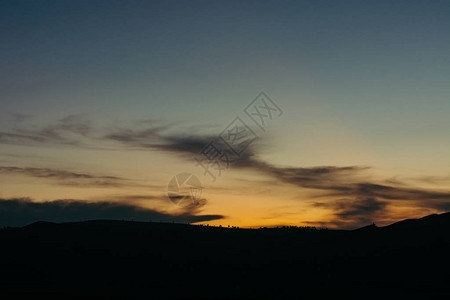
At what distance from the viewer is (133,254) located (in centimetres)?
7838

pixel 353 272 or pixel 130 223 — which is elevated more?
pixel 130 223

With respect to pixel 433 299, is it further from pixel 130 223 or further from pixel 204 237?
pixel 130 223

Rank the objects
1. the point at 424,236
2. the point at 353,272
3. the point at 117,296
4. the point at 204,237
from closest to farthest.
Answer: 1. the point at 117,296
2. the point at 353,272
3. the point at 424,236
4. the point at 204,237

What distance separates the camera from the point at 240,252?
8012cm

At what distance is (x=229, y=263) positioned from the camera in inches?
2906

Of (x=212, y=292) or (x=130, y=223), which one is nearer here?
(x=212, y=292)

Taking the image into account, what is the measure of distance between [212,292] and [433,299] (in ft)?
80.0

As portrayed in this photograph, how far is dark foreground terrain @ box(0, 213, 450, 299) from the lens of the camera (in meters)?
59.9

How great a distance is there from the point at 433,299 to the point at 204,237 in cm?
4721

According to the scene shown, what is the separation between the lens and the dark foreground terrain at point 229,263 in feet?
197

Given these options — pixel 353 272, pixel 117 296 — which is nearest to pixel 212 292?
pixel 117 296

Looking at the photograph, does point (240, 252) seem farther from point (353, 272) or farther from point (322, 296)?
point (322, 296)

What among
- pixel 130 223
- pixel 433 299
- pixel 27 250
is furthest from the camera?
pixel 130 223

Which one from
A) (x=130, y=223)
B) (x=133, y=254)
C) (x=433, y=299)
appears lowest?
(x=433, y=299)
